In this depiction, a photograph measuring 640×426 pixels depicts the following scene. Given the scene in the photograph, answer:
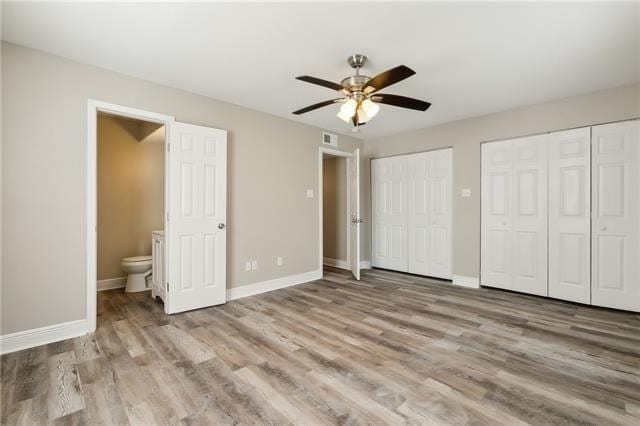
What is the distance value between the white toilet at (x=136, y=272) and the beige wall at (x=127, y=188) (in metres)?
0.44

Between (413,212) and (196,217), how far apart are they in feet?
11.4

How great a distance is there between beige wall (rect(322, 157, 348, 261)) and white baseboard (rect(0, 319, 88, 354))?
13.4 feet

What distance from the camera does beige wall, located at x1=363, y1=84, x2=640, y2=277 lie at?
3.29m

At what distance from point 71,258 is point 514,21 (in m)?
4.14

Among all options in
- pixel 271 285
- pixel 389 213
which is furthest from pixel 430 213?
pixel 271 285

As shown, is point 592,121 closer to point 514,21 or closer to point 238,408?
point 514,21

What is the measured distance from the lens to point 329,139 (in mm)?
4953

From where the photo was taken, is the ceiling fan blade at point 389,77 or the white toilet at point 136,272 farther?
the white toilet at point 136,272

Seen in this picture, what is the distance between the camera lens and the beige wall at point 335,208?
5703 millimetres

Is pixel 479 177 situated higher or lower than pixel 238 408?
higher

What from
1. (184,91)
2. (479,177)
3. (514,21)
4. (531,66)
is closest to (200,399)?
(184,91)

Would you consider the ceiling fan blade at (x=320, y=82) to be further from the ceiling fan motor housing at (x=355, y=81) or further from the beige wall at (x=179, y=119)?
the beige wall at (x=179, y=119)

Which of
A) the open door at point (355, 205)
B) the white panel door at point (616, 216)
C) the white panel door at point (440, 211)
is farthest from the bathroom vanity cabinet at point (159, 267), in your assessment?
the white panel door at point (616, 216)

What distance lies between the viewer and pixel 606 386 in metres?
1.87
